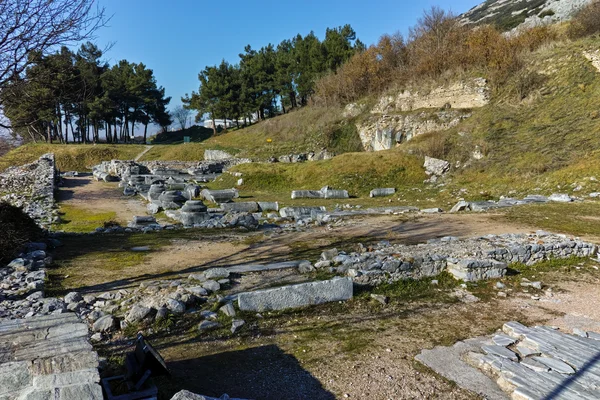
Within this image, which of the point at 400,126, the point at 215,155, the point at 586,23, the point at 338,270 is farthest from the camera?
the point at 215,155

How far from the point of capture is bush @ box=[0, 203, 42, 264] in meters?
8.48

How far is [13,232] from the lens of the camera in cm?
907

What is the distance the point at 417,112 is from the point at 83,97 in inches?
1115

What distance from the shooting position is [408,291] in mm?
7652

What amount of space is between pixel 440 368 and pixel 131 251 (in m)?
7.80

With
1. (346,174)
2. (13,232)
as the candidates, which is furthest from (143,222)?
(346,174)

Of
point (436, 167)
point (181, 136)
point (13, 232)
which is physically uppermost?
point (181, 136)

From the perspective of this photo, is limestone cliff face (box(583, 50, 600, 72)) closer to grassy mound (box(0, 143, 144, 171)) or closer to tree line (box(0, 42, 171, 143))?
tree line (box(0, 42, 171, 143))

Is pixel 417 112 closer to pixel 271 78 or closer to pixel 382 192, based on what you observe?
pixel 382 192

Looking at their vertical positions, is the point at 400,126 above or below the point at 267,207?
above

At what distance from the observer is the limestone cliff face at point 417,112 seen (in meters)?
29.3

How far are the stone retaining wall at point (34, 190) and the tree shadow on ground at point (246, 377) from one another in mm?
12824

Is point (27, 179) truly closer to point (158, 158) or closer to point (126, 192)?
point (126, 192)

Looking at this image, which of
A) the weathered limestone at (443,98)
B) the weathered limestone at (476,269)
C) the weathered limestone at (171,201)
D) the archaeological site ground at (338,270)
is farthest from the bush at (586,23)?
the weathered limestone at (171,201)
